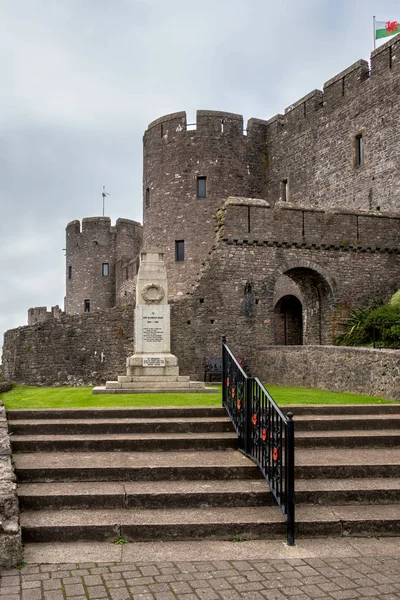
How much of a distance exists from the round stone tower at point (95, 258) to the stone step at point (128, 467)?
37.1m

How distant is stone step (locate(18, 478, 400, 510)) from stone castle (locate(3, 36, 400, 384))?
895cm

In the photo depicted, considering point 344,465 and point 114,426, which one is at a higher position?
point 114,426

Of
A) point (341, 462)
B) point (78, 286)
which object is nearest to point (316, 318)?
point (341, 462)

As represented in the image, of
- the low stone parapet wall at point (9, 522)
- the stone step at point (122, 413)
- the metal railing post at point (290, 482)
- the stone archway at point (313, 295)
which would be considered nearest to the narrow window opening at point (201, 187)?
the stone archway at point (313, 295)

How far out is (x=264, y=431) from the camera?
691 cm

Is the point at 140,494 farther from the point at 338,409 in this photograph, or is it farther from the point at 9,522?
the point at 338,409

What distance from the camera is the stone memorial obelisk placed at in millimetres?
13719

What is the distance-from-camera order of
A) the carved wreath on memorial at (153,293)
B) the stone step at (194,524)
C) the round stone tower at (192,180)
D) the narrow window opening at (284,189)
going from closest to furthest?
1. the stone step at (194,524)
2. the carved wreath on memorial at (153,293)
3. the round stone tower at (192,180)
4. the narrow window opening at (284,189)

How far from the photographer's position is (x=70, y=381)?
20.7 m

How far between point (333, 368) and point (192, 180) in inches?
690

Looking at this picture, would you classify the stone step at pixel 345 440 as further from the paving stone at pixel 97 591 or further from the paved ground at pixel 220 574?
the paving stone at pixel 97 591

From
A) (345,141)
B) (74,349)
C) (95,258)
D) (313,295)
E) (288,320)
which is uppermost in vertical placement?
(345,141)

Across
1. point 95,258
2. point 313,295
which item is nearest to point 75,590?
point 313,295

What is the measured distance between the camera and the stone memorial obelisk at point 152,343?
45.0 ft
